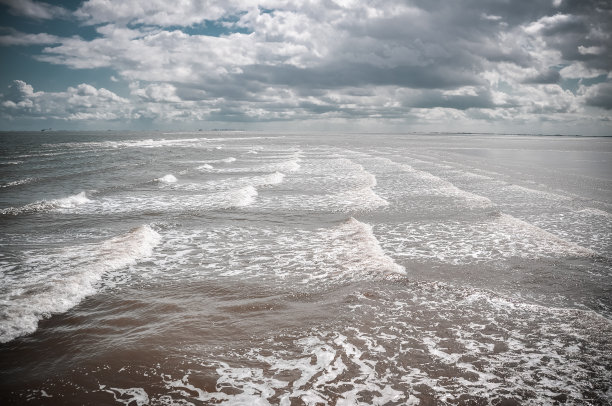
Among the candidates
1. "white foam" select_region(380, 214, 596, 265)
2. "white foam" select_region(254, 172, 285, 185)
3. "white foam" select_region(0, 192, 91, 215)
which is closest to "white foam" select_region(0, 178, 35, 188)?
"white foam" select_region(0, 192, 91, 215)

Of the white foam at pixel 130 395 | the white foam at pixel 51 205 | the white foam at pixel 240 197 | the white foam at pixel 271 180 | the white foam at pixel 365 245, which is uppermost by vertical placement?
the white foam at pixel 271 180

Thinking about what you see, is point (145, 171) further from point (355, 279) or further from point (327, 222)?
point (355, 279)

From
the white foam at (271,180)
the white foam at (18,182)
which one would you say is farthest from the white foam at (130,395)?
the white foam at (18,182)

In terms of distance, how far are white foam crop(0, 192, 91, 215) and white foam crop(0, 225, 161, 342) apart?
740cm

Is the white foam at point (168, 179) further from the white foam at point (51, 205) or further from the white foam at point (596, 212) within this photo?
the white foam at point (596, 212)

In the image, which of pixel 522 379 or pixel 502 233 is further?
pixel 502 233

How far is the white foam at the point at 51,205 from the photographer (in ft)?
53.0

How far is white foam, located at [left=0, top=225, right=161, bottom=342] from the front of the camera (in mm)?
6785

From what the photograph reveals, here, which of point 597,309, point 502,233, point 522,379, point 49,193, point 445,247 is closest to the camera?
point 522,379

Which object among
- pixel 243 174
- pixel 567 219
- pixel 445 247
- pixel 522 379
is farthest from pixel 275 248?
pixel 243 174

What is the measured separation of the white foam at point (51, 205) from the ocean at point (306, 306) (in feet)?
1.40

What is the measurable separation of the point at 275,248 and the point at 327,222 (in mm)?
3769

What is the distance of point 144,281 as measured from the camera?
8.66 metres

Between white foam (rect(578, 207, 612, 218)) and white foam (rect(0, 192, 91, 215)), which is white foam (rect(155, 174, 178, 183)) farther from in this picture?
white foam (rect(578, 207, 612, 218))
